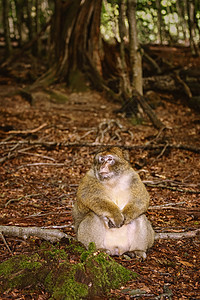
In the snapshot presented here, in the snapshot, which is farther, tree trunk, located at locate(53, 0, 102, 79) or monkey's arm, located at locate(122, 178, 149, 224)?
tree trunk, located at locate(53, 0, 102, 79)

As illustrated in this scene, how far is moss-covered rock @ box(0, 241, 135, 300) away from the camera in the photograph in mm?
3418

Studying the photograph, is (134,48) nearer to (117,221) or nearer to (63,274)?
(117,221)

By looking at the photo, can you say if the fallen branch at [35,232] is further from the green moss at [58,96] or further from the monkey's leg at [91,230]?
the green moss at [58,96]

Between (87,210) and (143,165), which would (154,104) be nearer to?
(143,165)

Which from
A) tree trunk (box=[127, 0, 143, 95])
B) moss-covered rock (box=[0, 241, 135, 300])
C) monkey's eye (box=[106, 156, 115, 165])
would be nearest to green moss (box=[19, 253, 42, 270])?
moss-covered rock (box=[0, 241, 135, 300])

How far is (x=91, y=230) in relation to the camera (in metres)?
4.23

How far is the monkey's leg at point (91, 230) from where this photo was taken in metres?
4.24

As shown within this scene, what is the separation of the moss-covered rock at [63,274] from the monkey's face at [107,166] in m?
0.97

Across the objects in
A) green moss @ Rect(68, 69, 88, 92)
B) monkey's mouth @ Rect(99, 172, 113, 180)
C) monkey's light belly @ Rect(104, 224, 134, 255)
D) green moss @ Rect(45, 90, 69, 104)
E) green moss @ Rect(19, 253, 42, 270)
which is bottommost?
monkey's light belly @ Rect(104, 224, 134, 255)

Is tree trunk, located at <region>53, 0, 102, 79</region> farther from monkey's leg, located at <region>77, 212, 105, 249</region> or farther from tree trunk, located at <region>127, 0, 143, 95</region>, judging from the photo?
monkey's leg, located at <region>77, 212, 105, 249</region>

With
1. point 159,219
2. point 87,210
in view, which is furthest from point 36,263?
point 159,219

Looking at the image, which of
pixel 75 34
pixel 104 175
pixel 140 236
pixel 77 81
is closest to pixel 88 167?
pixel 104 175

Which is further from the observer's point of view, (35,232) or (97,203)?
(35,232)

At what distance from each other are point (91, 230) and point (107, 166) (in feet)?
2.68
